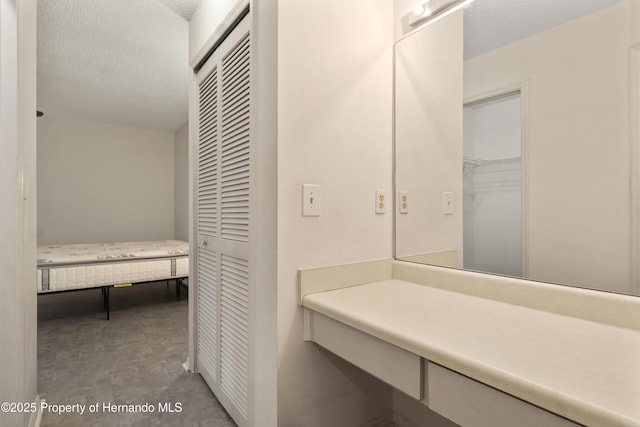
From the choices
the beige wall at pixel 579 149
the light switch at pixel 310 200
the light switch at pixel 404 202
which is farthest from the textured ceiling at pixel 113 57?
the beige wall at pixel 579 149

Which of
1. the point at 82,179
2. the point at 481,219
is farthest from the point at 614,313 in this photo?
the point at 82,179

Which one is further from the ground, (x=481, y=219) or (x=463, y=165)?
(x=463, y=165)

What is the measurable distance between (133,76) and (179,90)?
1.75ft

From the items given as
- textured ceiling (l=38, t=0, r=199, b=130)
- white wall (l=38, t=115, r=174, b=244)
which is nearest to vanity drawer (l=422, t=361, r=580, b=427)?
textured ceiling (l=38, t=0, r=199, b=130)

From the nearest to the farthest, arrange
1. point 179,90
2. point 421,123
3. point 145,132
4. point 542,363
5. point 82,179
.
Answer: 1. point 542,363
2. point 421,123
3. point 179,90
4. point 82,179
5. point 145,132

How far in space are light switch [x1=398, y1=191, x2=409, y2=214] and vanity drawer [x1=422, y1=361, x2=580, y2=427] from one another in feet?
2.80

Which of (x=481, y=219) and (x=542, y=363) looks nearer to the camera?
(x=542, y=363)

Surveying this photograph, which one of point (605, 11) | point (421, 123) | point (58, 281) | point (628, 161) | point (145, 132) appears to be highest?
point (145, 132)

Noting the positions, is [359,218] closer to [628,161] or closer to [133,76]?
[628,161]

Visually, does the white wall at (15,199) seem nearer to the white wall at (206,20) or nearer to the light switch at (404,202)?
the white wall at (206,20)

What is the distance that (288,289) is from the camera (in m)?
1.21

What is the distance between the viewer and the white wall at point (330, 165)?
47.4 inches

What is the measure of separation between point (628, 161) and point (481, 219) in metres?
0.49

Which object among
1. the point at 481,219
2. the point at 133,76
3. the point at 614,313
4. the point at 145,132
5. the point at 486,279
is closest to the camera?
the point at 614,313
